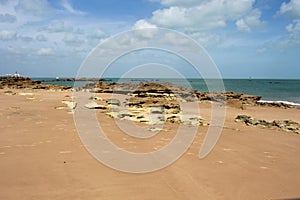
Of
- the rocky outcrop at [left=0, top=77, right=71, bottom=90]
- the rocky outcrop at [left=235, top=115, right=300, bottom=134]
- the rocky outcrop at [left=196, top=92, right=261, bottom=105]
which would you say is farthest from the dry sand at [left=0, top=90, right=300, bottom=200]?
the rocky outcrop at [left=0, top=77, right=71, bottom=90]

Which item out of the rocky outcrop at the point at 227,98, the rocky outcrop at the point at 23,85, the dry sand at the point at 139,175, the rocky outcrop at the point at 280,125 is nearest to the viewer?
the dry sand at the point at 139,175

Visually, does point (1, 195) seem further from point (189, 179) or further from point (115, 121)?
point (115, 121)

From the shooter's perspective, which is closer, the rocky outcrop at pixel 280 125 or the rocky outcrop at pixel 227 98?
the rocky outcrop at pixel 280 125

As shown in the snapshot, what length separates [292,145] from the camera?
8.62m

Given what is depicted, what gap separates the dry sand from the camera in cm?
460

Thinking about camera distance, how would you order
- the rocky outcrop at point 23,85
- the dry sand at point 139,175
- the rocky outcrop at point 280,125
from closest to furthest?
1. the dry sand at point 139,175
2. the rocky outcrop at point 280,125
3. the rocky outcrop at point 23,85

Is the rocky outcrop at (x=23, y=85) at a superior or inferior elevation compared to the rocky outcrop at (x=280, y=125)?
superior

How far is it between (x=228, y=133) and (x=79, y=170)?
236 inches

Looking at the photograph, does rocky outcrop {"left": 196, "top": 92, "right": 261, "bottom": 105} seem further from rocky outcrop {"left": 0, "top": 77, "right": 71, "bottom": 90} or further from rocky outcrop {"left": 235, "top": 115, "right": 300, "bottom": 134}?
rocky outcrop {"left": 0, "top": 77, "right": 71, "bottom": 90}

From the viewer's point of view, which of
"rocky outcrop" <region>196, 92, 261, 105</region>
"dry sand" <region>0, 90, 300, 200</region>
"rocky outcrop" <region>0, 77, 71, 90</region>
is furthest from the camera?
"rocky outcrop" <region>0, 77, 71, 90</region>

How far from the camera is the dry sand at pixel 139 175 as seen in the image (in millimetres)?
4598

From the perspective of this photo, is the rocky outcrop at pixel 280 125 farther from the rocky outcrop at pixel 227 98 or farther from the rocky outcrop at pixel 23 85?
the rocky outcrop at pixel 23 85

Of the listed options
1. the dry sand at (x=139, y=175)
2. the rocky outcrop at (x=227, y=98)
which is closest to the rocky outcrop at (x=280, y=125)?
the dry sand at (x=139, y=175)

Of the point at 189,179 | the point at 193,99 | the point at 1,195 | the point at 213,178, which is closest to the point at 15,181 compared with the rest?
the point at 1,195
